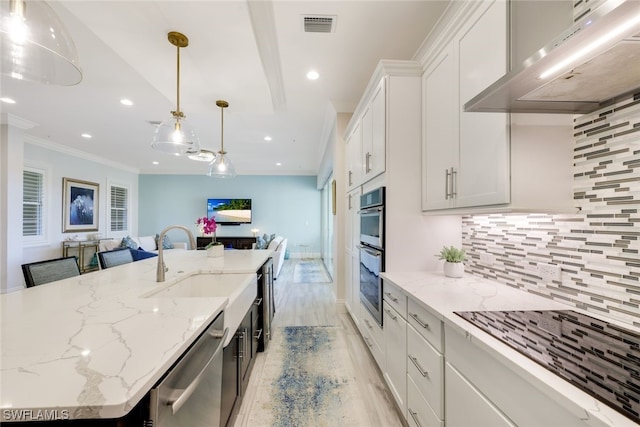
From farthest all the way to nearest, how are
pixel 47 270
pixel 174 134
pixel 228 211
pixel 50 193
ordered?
pixel 228 211, pixel 50 193, pixel 174 134, pixel 47 270

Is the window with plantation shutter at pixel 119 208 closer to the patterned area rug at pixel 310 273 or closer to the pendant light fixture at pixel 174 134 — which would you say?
the patterned area rug at pixel 310 273

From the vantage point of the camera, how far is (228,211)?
813cm

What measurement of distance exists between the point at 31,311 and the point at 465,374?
1777 mm

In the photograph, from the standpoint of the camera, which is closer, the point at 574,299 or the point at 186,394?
the point at 186,394

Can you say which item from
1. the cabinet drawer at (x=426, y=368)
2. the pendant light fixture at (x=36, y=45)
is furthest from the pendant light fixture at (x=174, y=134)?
the cabinet drawer at (x=426, y=368)

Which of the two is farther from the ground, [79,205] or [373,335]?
[79,205]

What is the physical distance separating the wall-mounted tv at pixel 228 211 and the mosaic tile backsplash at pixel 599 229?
25.0ft

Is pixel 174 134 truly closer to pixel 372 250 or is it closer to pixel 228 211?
pixel 372 250

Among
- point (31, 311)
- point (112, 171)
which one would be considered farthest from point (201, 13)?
point (112, 171)

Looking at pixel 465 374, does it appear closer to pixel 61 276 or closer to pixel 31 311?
pixel 31 311

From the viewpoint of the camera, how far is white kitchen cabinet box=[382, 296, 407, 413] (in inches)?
59.6

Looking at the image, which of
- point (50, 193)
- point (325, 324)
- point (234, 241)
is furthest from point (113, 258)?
point (234, 241)

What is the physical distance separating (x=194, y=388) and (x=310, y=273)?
17.5 ft

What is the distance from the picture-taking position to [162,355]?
70 cm
